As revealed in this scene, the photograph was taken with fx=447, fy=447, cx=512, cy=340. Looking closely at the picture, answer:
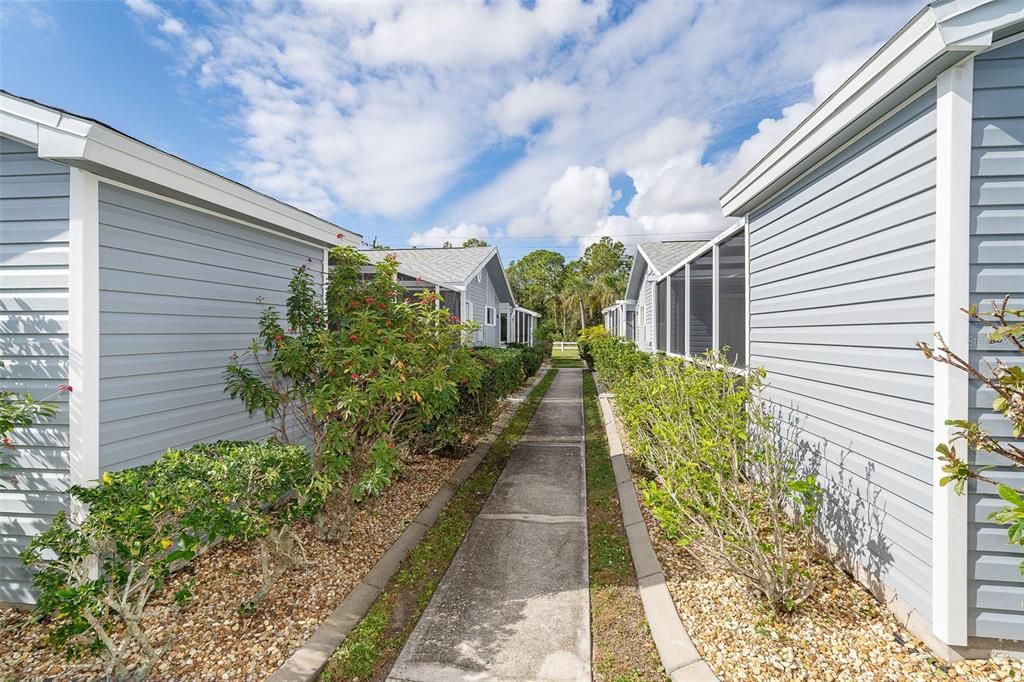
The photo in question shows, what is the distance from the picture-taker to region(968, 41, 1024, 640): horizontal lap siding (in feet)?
8.23

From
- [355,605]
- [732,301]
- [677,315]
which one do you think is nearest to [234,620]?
[355,605]

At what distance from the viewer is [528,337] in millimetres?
31328

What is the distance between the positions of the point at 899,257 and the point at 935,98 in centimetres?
94

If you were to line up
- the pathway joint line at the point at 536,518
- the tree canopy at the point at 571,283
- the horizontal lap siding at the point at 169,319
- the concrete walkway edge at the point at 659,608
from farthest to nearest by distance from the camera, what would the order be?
the tree canopy at the point at 571,283 < the pathway joint line at the point at 536,518 < the horizontal lap siding at the point at 169,319 < the concrete walkway edge at the point at 659,608

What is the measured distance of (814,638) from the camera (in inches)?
110

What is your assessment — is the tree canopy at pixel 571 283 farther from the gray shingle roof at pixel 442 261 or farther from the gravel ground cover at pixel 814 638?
the gravel ground cover at pixel 814 638

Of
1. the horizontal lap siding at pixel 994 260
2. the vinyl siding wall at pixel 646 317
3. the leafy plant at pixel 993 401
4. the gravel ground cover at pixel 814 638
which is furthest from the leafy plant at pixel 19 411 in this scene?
the vinyl siding wall at pixel 646 317

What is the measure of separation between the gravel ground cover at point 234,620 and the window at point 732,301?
19.2 ft

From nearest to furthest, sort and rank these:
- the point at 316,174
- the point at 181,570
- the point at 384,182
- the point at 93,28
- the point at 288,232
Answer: the point at 181,570 → the point at 93,28 → the point at 288,232 → the point at 316,174 → the point at 384,182

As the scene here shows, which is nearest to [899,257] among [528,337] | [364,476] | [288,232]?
[364,476]

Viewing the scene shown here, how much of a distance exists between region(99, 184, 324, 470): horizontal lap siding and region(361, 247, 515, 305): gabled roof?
813cm

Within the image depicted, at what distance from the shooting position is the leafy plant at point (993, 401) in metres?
2.27

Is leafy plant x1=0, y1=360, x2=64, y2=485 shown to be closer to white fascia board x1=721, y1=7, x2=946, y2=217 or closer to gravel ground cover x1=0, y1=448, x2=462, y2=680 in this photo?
gravel ground cover x1=0, y1=448, x2=462, y2=680

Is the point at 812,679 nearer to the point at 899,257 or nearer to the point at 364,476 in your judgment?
the point at 899,257
